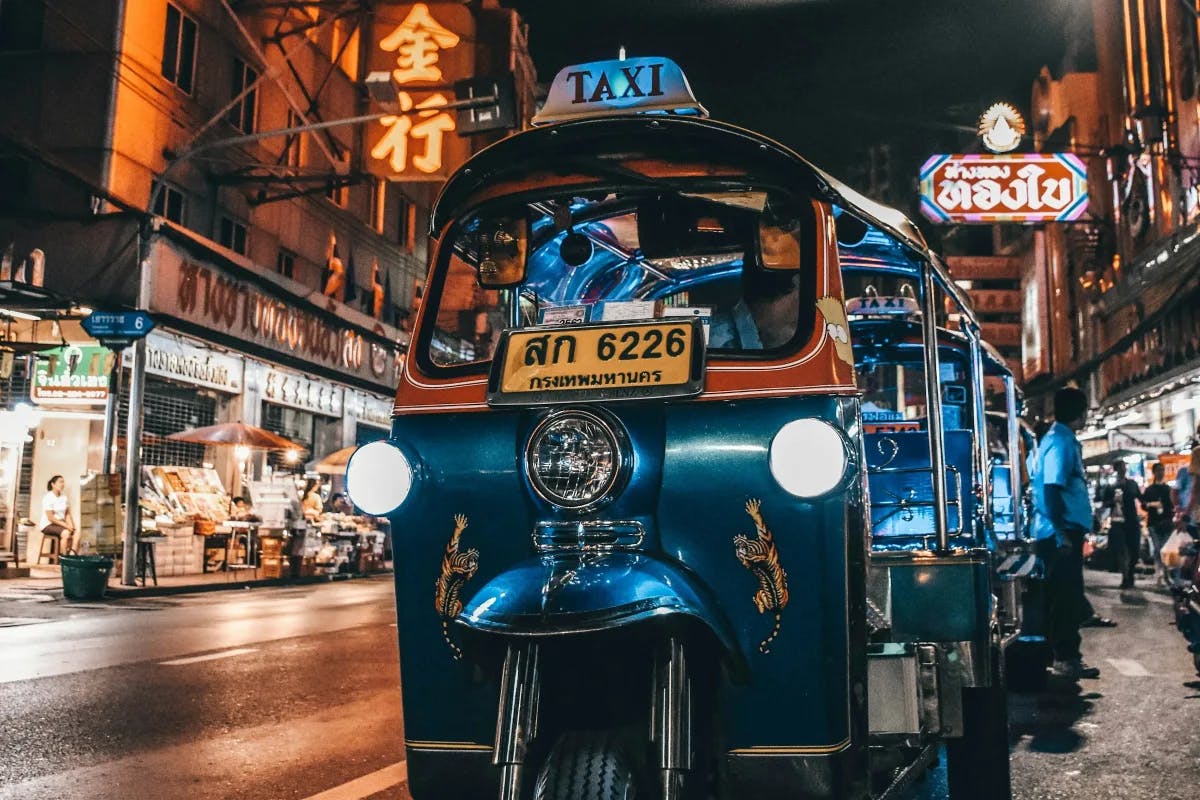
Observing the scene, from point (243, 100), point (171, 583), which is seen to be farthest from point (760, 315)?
point (243, 100)

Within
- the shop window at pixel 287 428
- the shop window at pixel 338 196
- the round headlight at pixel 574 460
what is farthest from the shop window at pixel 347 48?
the round headlight at pixel 574 460

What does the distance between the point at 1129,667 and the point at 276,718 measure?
6.58 meters

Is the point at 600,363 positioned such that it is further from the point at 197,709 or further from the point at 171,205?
the point at 171,205

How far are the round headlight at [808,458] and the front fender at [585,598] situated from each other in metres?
0.41

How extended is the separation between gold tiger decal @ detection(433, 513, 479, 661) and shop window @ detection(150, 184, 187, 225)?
18.8 m

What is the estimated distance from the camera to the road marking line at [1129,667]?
8.36m

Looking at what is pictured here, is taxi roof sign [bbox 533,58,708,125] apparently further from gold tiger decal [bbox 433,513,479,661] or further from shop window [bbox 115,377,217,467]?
shop window [bbox 115,377,217,467]

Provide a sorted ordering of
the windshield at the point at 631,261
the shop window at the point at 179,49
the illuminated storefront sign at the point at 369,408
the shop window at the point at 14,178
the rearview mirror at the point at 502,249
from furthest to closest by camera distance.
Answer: the illuminated storefront sign at the point at 369,408 → the shop window at the point at 179,49 → the shop window at the point at 14,178 → the rearview mirror at the point at 502,249 → the windshield at the point at 631,261

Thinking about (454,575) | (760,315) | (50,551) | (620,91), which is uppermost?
(620,91)

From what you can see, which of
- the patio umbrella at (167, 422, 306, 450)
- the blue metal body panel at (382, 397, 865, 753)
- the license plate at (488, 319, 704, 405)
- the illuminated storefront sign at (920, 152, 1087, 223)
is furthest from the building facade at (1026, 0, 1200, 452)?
the blue metal body panel at (382, 397, 865, 753)

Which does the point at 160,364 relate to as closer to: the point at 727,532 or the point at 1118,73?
the point at 727,532

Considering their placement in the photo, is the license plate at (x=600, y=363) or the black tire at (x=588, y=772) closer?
the black tire at (x=588, y=772)

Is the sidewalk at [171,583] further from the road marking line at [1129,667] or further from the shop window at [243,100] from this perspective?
the road marking line at [1129,667]

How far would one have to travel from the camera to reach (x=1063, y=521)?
27.4 ft
